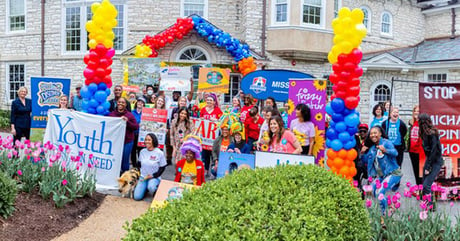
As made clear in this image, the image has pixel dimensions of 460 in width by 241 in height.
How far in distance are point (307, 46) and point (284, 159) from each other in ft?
37.1

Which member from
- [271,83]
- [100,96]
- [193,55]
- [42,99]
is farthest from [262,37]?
[42,99]

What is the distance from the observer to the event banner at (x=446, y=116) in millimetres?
6180

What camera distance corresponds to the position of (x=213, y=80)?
1243 cm

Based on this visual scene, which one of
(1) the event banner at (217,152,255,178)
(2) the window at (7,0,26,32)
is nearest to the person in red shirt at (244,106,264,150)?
(1) the event banner at (217,152,255,178)

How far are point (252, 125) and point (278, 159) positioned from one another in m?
2.40

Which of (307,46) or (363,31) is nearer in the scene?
(363,31)

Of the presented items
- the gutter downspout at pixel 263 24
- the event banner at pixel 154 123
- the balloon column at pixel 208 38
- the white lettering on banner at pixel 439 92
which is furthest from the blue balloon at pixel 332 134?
the gutter downspout at pixel 263 24

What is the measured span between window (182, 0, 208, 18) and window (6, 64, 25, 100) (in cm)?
864

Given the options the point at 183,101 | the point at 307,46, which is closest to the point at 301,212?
the point at 183,101

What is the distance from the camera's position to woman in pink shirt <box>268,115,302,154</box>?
645cm

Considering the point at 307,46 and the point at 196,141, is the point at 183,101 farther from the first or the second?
the point at 307,46

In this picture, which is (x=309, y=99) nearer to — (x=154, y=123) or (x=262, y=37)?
(x=154, y=123)

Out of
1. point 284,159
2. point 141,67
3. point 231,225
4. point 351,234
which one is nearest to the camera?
point 231,225

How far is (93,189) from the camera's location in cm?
637
